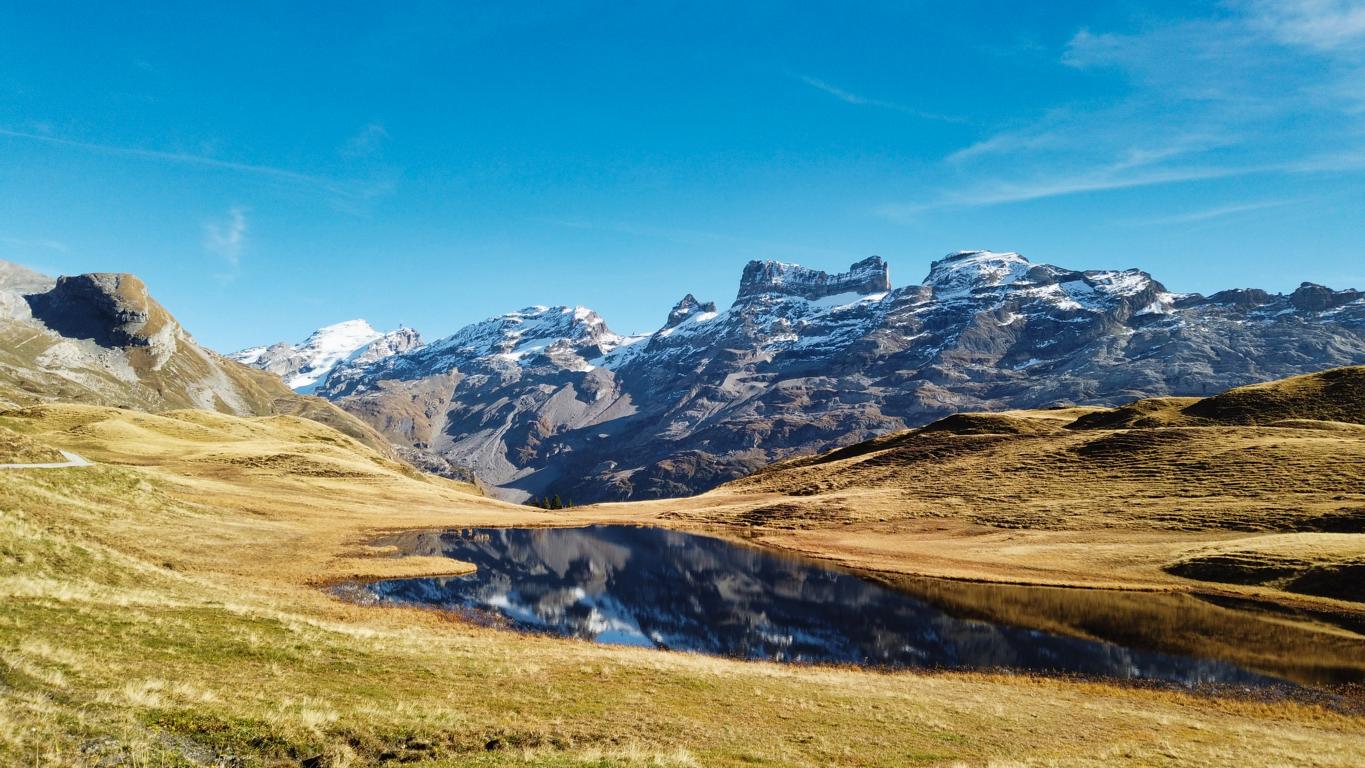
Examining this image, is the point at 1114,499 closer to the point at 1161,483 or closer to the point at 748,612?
the point at 1161,483

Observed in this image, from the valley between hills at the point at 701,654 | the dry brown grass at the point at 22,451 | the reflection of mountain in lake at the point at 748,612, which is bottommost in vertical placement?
the reflection of mountain in lake at the point at 748,612

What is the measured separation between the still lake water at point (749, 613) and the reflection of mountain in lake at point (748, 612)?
131mm

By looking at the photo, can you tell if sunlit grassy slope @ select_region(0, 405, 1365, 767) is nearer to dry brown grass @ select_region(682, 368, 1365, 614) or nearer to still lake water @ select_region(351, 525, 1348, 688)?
still lake water @ select_region(351, 525, 1348, 688)

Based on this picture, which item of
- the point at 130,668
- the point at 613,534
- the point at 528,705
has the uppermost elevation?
the point at 130,668

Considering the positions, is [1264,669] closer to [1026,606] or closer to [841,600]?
[1026,606]

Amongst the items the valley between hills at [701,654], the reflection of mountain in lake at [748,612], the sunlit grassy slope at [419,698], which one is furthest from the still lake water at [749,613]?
the sunlit grassy slope at [419,698]

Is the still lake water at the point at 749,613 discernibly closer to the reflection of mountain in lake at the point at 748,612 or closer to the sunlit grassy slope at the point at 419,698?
the reflection of mountain in lake at the point at 748,612

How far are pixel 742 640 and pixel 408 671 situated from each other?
98.6 ft

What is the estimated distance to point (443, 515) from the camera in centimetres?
11400

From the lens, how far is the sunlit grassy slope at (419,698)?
1667cm

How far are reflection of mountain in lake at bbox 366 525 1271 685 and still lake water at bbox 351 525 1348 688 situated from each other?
0.13m

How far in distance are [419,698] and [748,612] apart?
140 ft

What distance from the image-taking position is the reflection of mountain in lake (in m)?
45.2

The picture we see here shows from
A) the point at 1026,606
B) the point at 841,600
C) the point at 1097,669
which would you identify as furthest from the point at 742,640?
the point at 1026,606
